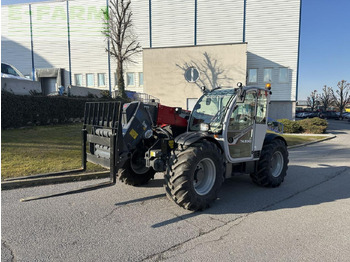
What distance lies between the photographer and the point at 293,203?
4898 millimetres

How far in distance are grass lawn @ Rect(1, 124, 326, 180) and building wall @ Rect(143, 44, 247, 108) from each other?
14840 mm

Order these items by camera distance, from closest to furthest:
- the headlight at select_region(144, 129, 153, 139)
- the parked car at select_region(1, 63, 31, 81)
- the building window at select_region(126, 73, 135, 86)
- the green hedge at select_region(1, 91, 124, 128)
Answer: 1. the headlight at select_region(144, 129, 153, 139)
2. the green hedge at select_region(1, 91, 124, 128)
3. the parked car at select_region(1, 63, 31, 81)
4. the building window at select_region(126, 73, 135, 86)

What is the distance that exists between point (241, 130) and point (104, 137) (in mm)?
2821

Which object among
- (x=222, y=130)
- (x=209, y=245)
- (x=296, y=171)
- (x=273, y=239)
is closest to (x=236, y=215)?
(x=273, y=239)

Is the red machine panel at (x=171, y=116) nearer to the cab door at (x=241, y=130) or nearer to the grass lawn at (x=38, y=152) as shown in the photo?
the cab door at (x=241, y=130)

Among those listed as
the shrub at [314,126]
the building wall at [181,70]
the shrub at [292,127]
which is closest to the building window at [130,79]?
the building wall at [181,70]

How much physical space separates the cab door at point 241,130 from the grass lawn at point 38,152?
3.64 metres

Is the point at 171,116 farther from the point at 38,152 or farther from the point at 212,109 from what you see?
the point at 38,152

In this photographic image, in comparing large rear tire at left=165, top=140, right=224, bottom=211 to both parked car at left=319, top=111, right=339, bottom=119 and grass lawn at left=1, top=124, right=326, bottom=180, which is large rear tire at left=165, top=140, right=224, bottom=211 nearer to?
grass lawn at left=1, top=124, right=326, bottom=180

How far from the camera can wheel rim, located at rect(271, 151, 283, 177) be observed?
623 centimetres

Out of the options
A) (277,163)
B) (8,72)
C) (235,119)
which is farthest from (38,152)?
(8,72)

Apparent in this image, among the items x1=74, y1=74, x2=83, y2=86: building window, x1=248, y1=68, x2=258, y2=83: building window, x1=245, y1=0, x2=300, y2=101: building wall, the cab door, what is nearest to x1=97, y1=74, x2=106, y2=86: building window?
x1=74, y1=74, x2=83, y2=86: building window

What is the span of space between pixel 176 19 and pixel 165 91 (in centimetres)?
950

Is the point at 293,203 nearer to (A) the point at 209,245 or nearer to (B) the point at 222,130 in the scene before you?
(B) the point at 222,130
